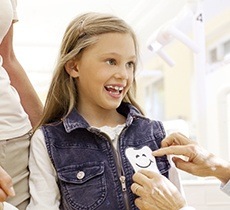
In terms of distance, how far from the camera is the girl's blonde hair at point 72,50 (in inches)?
35.1

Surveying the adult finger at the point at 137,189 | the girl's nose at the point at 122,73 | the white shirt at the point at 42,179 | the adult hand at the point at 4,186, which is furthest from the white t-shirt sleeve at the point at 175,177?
the adult hand at the point at 4,186

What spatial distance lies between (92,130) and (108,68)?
124 mm

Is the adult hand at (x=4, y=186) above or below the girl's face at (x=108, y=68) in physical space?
below

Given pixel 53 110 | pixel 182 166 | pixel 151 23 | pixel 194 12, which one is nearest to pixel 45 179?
pixel 53 110

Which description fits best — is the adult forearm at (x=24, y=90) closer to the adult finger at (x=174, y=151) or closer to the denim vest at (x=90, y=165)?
the denim vest at (x=90, y=165)

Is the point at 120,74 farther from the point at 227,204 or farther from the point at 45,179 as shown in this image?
the point at 227,204

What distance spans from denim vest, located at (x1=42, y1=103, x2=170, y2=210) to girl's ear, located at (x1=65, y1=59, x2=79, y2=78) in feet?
0.26

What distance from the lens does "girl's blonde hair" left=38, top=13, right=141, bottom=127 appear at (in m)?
0.89

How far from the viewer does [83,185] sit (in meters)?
0.84

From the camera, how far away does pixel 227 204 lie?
1.23m

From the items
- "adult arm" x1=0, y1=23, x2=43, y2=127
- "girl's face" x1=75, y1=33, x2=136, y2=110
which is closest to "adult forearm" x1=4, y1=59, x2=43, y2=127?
"adult arm" x1=0, y1=23, x2=43, y2=127

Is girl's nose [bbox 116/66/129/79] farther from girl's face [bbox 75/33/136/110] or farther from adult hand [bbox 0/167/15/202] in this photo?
adult hand [bbox 0/167/15/202]

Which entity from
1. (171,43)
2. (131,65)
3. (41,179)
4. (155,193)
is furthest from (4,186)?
(171,43)

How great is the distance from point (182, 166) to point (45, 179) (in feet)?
0.87
